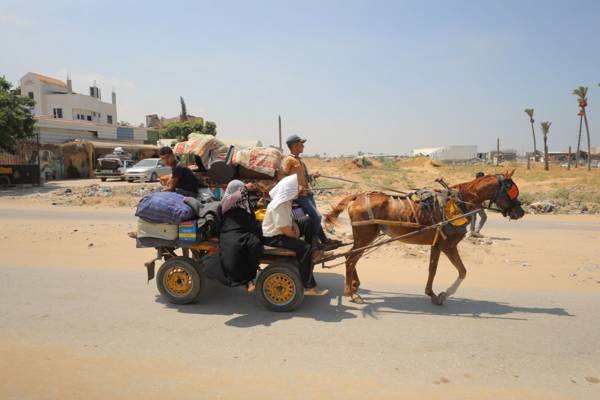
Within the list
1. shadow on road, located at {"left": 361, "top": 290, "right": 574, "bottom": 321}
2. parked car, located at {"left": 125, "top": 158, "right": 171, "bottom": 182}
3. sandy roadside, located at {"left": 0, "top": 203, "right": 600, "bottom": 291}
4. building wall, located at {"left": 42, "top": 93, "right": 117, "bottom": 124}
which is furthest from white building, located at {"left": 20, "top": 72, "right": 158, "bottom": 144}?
shadow on road, located at {"left": 361, "top": 290, "right": 574, "bottom": 321}

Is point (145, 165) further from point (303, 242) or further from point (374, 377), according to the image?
point (374, 377)

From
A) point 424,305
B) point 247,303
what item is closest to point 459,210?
point 424,305

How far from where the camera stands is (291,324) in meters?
4.84

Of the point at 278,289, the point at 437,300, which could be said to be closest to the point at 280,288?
the point at 278,289

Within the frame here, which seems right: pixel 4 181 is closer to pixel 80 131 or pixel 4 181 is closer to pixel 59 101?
pixel 80 131

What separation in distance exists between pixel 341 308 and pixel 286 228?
132cm

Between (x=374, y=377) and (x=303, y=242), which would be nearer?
(x=374, y=377)

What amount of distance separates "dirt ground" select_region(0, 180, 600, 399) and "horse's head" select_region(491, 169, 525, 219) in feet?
4.17

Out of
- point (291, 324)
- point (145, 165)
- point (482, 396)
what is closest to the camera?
point (482, 396)

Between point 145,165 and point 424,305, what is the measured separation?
82.8 feet

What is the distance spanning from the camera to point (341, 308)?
545 centimetres

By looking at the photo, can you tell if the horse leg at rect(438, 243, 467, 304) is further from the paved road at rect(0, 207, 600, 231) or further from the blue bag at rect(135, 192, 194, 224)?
the paved road at rect(0, 207, 600, 231)

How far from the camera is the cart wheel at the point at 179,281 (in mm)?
5422

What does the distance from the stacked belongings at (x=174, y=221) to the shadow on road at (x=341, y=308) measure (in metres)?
0.83
